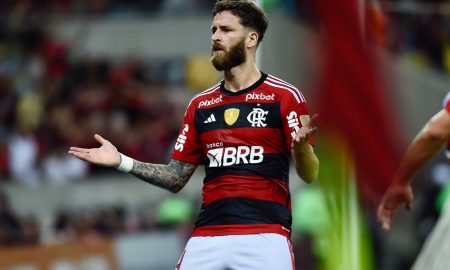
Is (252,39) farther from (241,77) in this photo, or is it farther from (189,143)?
(189,143)

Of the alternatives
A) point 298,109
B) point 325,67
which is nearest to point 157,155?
point 325,67

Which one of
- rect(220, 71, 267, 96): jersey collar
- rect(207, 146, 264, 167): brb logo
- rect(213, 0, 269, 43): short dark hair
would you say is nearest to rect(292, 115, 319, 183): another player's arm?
rect(207, 146, 264, 167): brb logo

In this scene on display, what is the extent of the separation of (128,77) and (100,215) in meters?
3.78

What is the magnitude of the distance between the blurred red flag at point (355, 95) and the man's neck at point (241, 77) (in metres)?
2.57

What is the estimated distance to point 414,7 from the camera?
20.2 metres

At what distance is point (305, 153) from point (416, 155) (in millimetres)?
751

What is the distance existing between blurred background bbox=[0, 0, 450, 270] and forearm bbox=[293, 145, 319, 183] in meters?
6.87

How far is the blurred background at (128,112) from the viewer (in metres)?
15.3

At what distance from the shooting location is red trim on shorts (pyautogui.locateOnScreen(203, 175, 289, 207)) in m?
7.04

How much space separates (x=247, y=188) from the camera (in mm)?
7035

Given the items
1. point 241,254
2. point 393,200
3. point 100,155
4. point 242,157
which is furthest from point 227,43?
point 393,200

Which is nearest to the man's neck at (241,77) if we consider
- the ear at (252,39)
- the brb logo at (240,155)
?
the ear at (252,39)

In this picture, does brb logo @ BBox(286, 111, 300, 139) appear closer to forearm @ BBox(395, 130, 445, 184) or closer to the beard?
the beard

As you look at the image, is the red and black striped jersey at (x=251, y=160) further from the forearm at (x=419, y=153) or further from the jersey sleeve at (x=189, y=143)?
the forearm at (x=419, y=153)
